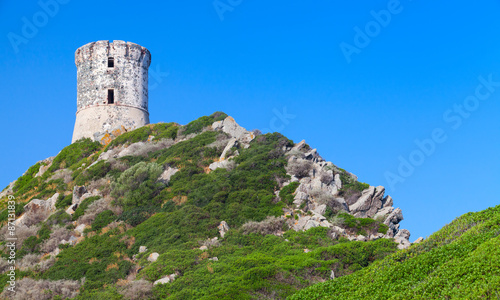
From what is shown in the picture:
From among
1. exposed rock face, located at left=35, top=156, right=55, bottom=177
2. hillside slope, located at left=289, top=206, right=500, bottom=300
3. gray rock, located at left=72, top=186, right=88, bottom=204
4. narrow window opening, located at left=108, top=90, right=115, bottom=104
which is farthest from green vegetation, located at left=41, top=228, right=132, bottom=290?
narrow window opening, located at left=108, top=90, right=115, bottom=104

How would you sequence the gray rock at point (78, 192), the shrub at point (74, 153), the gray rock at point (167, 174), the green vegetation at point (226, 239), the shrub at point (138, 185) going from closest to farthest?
1. the green vegetation at point (226, 239)
2. the shrub at point (138, 185)
3. the gray rock at point (78, 192)
4. the gray rock at point (167, 174)
5. the shrub at point (74, 153)

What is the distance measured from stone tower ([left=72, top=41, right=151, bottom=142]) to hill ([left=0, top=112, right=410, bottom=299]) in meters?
2.88

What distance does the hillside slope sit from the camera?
1614 centimetres

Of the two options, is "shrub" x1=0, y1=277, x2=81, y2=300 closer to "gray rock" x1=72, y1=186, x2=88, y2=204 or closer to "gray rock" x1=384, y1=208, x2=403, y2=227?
"gray rock" x1=72, y1=186, x2=88, y2=204

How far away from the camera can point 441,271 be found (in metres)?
17.5

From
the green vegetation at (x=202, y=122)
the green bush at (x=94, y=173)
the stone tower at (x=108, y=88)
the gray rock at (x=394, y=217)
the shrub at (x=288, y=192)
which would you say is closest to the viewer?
the gray rock at (x=394, y=217)

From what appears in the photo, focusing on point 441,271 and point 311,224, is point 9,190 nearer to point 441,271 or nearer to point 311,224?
point 311,224

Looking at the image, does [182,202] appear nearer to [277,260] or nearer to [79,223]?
[79,223]

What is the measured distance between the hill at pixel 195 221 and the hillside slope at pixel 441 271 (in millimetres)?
2720

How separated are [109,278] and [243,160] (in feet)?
39.4

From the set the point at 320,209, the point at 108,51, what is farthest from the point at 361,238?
the point at 108,51

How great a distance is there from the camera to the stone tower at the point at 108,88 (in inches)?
1727

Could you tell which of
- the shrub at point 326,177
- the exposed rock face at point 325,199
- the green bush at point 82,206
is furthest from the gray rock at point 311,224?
the green bush at point 82,206

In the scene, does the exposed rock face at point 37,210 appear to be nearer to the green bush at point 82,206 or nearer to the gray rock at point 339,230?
the green bush at point 82,206
